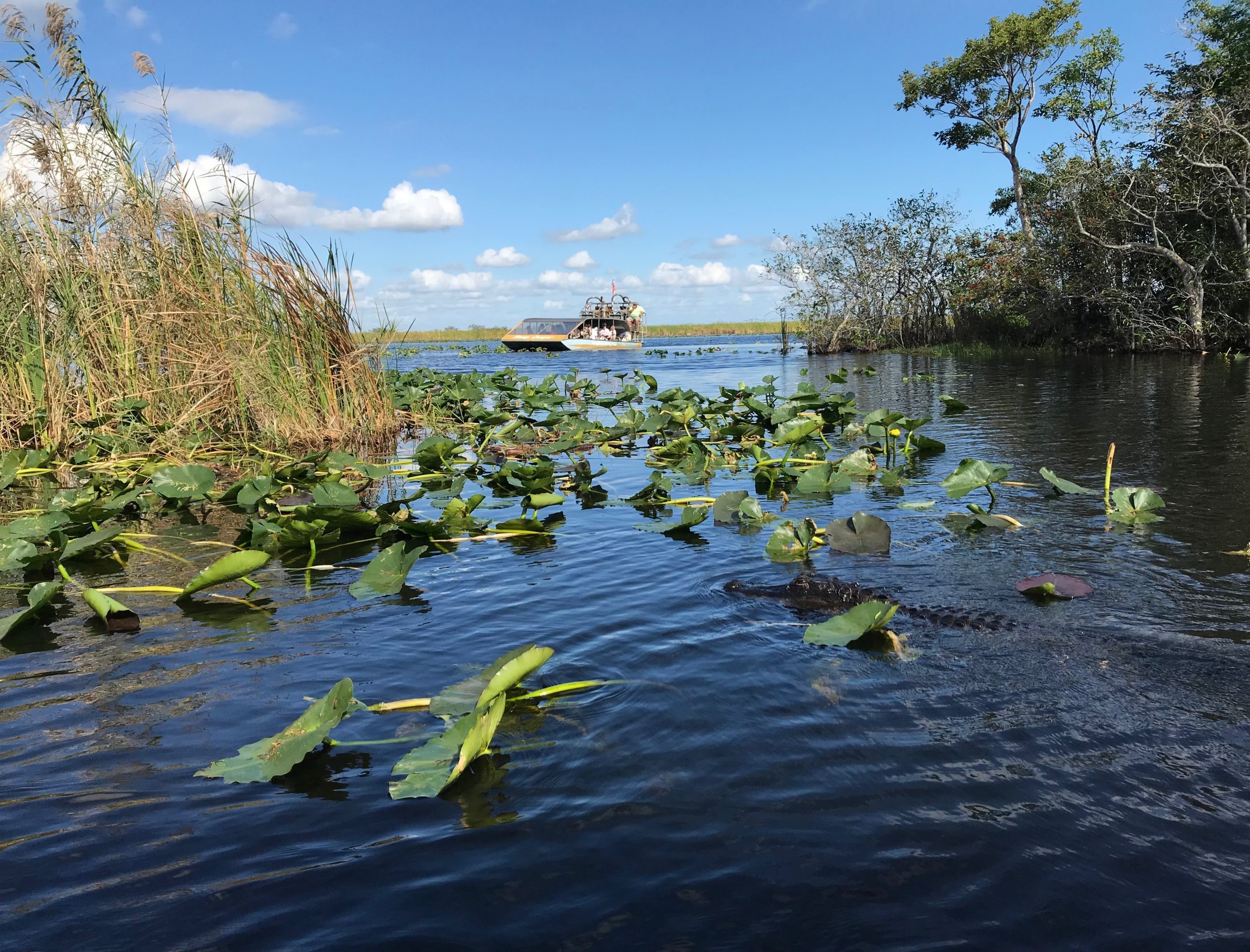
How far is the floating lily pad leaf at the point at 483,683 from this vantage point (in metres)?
2.24

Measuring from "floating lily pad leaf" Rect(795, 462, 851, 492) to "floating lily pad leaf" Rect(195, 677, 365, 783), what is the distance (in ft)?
13.8

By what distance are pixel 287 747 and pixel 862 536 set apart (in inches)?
129

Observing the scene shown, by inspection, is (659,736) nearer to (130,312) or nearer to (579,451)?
(579,451)

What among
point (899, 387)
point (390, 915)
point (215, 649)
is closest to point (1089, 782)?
point (390, 915)

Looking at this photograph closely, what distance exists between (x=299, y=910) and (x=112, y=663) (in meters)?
2.01

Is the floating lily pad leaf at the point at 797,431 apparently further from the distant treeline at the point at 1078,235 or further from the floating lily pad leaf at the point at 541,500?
the distant treeline at the point at 1078,235

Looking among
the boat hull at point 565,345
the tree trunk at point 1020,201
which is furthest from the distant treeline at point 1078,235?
the boat hull at point 565,345

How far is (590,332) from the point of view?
155 ft

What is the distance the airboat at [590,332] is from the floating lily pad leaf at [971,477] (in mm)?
41395

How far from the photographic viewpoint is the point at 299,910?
67.9 inches

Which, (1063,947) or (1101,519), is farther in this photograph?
(1101,519)

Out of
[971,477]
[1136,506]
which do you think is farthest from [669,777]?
[1136,506]

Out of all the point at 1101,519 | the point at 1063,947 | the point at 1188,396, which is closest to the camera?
the point at 1063,947

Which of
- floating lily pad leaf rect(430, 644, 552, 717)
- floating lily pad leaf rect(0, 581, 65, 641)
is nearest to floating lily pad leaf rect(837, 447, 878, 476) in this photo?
floating lily pad leaf rect(430, 644, 552, 717)
